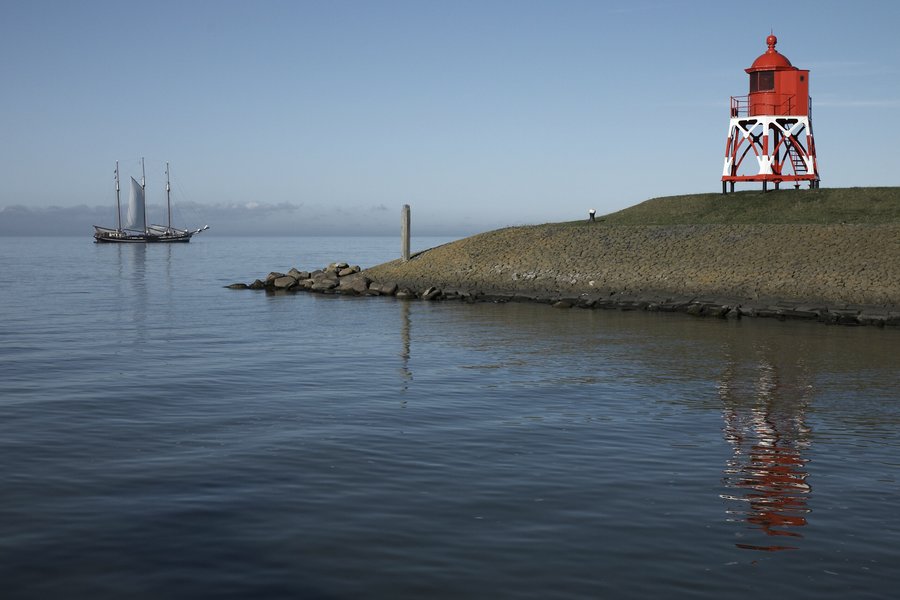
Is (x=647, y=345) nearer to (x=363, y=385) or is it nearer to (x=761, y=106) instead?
(x=363, y=385)

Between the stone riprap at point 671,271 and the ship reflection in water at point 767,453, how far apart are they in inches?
580

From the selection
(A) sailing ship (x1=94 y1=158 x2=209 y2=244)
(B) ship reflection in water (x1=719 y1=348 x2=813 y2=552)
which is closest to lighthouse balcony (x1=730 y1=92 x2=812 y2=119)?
(B) ship reflection in water (x1=719 y1=348 x2=813 y2=552)

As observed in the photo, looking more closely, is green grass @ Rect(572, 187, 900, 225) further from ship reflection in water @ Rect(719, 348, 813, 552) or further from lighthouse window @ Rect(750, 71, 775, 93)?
ship reflection in water @ Rect(719, 348, 813, 552)

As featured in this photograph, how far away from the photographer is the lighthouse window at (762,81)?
52812 mm

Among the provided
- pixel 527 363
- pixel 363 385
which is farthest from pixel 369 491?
pixel 527 363

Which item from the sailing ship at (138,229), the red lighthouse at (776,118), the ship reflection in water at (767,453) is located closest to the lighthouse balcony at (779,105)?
the red lighthouse at (776,118)

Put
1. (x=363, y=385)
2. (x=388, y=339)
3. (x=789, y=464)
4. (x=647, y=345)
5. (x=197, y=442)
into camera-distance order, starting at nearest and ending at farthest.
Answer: (x=789, y=464) < (x=197, y=442) < (x=363, y=385) < (x=647, y=345) < (x=388, y=339)

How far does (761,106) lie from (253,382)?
136ft

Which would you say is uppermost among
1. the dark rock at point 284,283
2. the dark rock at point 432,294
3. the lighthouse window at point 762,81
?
the lighthouse window at point 762,81

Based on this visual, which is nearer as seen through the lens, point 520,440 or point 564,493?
point 564,493

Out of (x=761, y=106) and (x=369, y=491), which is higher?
(x=761, y=106)

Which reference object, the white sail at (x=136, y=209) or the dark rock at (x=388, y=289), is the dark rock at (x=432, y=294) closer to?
the dark rock at (x=388, y=289)

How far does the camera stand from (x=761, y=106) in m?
53.1

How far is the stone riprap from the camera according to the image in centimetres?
3569
